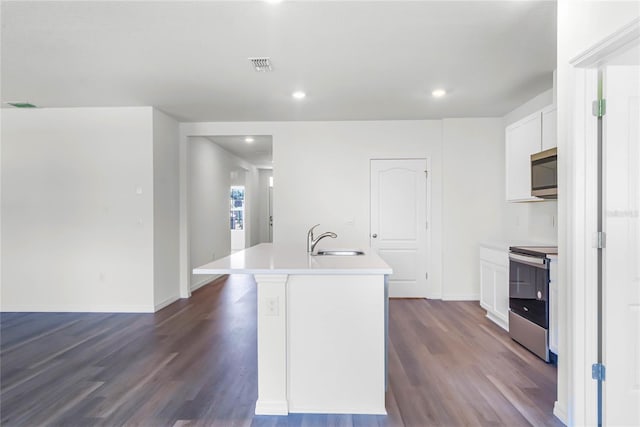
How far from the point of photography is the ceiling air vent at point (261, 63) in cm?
282

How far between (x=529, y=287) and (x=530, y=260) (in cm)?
25

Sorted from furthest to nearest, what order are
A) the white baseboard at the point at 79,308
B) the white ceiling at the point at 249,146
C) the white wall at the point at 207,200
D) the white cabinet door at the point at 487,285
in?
1. the white ceiling at the point at 249,146
2. the white wall at the point at 207,200
3. the white baseboard at the point at 79,308
4. the white cabinet door at the point at 487,285

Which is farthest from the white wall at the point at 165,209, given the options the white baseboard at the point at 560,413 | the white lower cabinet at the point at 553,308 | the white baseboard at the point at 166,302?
the white lower cabinet at the point at 553,308

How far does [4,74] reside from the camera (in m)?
3.12

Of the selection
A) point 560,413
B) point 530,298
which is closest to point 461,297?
point 530,298

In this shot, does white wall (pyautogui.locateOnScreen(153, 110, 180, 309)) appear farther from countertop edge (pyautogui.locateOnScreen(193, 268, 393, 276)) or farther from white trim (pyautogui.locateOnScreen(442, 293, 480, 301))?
white trim (pyautogui.locateOnScreen(442, 293, 480, 301))

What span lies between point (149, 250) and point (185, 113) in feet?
6.17

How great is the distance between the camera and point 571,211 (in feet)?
6.15

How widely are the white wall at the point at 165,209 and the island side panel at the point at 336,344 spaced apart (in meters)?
2.92

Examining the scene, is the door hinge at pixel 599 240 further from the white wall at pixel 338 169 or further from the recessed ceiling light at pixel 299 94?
the white wall at pixel 338 169

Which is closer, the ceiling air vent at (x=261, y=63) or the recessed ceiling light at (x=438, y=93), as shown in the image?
the ceiling air vent at (x=261, y=63)

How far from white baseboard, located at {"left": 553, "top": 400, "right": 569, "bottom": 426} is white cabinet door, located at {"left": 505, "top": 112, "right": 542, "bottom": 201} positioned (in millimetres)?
1975

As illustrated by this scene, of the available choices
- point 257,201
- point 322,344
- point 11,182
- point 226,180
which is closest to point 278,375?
point 322,344

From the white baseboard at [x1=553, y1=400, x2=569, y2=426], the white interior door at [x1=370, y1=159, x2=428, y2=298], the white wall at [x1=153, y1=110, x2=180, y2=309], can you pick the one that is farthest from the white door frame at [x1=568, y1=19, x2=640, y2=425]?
the white wall at [x1=153, y1=110, x2=180, y2=309]
